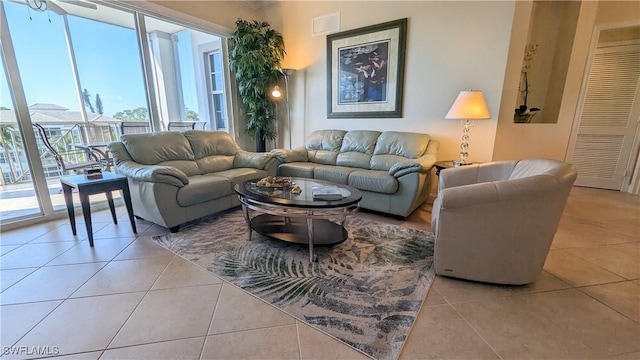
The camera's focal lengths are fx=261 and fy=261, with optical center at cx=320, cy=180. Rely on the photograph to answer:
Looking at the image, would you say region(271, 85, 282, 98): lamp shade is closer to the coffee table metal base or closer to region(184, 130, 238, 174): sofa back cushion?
region(184, 130, 238, 174): sofa back cushion

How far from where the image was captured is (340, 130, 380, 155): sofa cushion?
3.58 metres

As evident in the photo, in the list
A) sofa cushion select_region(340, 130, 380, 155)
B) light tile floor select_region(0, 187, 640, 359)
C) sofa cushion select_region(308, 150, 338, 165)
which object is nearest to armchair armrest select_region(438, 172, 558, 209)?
light tile floor select_region(0, 187, 640, 359)

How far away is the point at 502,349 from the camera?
1273mm

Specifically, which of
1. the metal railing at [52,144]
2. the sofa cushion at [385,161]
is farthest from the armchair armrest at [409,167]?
the metal railing at [52,144]

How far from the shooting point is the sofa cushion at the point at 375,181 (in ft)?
9.19

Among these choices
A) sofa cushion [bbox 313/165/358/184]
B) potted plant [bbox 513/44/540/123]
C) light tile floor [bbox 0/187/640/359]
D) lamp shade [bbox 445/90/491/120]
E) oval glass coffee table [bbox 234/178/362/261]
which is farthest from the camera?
potted plant [bbox 513/44/540/123]

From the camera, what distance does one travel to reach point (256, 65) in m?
4.04

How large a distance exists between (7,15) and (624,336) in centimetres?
535

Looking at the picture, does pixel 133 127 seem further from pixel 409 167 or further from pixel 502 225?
pixel 502 225

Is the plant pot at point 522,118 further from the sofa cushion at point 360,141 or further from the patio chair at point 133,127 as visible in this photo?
the patio chair at point 133,127

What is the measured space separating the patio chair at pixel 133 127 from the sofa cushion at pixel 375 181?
2953 mm

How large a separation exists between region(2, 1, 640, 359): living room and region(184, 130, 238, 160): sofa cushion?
1.10m

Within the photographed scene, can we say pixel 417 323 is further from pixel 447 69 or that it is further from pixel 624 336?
pixel 447 69

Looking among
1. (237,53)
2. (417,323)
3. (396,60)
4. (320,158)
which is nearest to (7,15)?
(237,53)
